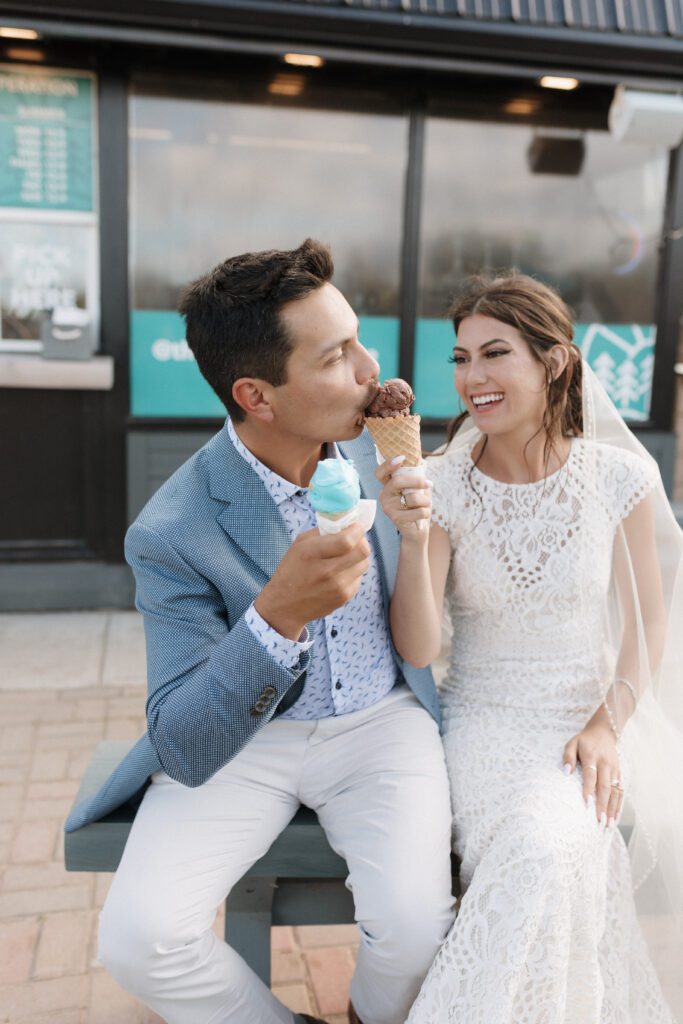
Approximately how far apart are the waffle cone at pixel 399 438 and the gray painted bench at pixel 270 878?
95cm

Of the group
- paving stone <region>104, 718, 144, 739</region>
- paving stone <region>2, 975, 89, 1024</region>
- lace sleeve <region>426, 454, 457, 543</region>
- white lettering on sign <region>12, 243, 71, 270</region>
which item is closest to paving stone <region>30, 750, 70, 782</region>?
paving stone <region>104, 718, 144, 739</region>

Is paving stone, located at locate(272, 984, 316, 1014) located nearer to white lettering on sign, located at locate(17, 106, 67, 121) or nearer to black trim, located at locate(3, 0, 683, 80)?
black trim, located at locate(3, 0, 683, 80)

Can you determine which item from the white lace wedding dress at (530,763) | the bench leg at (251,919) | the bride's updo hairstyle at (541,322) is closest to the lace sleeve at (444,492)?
the white lace wedding dress at (530,763)

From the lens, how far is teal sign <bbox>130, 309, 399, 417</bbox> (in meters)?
6.16

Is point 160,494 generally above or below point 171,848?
above

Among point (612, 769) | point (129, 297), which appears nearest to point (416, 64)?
point (129, 297)

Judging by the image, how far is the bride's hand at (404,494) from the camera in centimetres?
217

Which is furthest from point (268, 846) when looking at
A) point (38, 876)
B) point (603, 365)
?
point (603, 365)

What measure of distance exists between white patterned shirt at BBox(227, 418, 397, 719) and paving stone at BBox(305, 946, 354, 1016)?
3.12 feet

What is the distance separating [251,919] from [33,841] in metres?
1.46

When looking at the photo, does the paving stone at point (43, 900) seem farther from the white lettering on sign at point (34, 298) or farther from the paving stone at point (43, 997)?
the white lettering on sign at point (34, 298)

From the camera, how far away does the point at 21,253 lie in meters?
5.99

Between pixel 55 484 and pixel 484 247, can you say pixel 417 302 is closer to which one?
pixel 484 247

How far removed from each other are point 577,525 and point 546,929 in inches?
41.6
